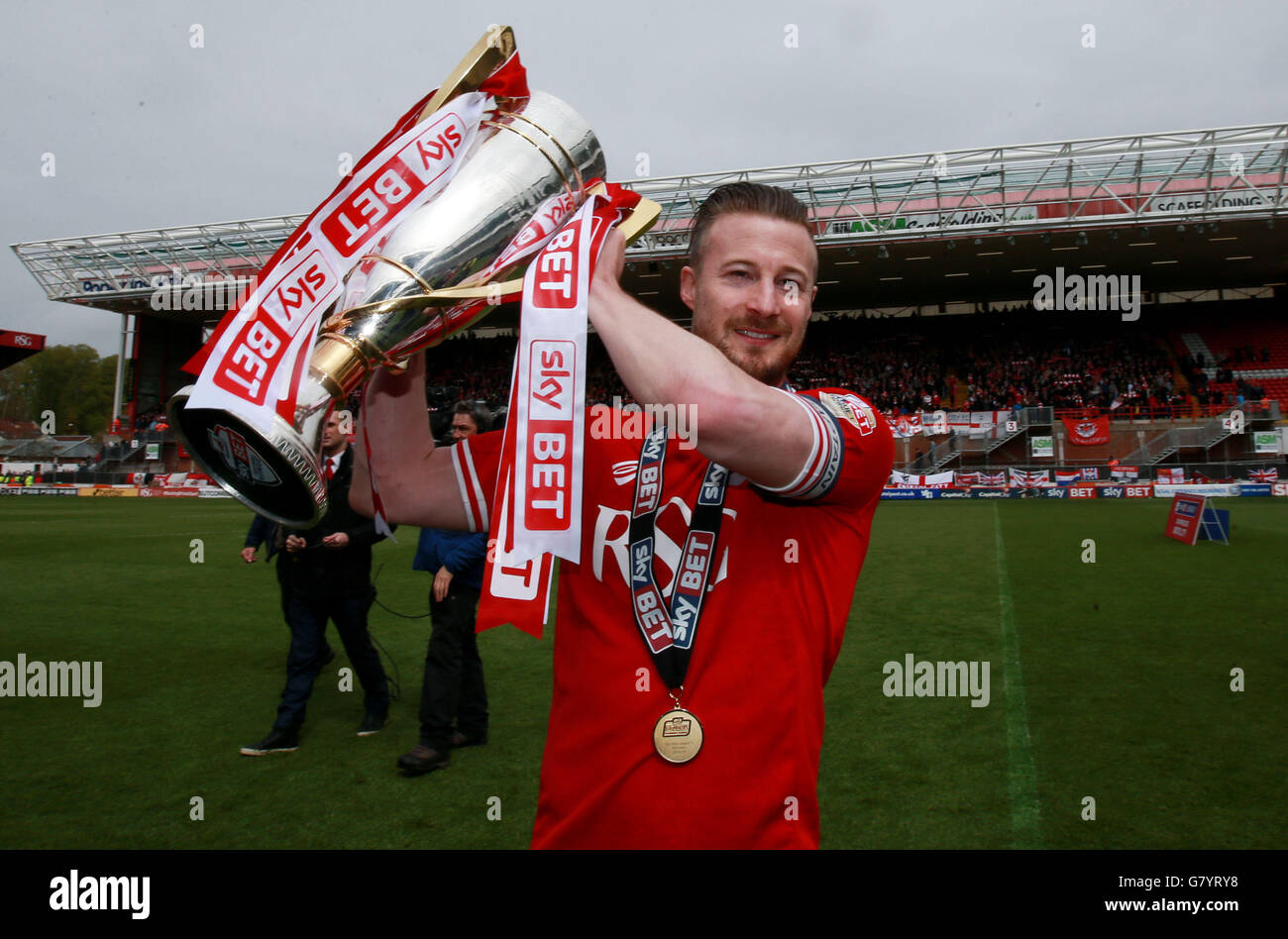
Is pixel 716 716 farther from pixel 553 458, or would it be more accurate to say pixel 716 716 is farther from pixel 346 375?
pixel 346 375

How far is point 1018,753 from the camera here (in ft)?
16.0

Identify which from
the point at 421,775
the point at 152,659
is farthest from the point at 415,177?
the point at 152,659

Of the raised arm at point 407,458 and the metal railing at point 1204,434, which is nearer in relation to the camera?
the raised arm at point 407,458

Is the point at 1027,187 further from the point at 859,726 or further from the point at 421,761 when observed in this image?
the point at 421,761

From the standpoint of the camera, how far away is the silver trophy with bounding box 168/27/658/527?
132 centimetres

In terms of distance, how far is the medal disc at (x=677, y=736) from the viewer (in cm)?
148

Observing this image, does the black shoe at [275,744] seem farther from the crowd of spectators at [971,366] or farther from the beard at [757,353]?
the crowd of spectators at [971,366]

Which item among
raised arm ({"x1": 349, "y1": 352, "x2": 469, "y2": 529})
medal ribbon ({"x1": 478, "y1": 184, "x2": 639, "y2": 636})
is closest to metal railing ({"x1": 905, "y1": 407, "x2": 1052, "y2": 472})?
raised arm ({"x1": 349, "y1": 352, "x2": 469, "y2": 529})

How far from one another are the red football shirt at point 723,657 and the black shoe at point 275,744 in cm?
428

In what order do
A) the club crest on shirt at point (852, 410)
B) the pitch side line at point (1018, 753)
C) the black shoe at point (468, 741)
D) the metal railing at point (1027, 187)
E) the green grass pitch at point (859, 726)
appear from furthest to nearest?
the metal railing at point (1027, 187) → the black shoe at point (468, 741) → the green grass pitch at point (859, 726) → the pitch side line at point (1018, 753) → the club crest on shirt at point (852, 410)

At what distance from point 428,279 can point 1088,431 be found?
30.9m

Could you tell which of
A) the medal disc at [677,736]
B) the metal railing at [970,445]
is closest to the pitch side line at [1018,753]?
the medal disc at [677,736]

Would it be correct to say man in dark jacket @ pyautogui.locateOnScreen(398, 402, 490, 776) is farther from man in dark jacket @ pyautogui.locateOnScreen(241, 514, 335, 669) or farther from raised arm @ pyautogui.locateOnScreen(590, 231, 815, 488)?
raised arm @ pyautogui.locateOnScreen(590, 231, 815, 488)

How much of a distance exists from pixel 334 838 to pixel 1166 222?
95.6 ft
